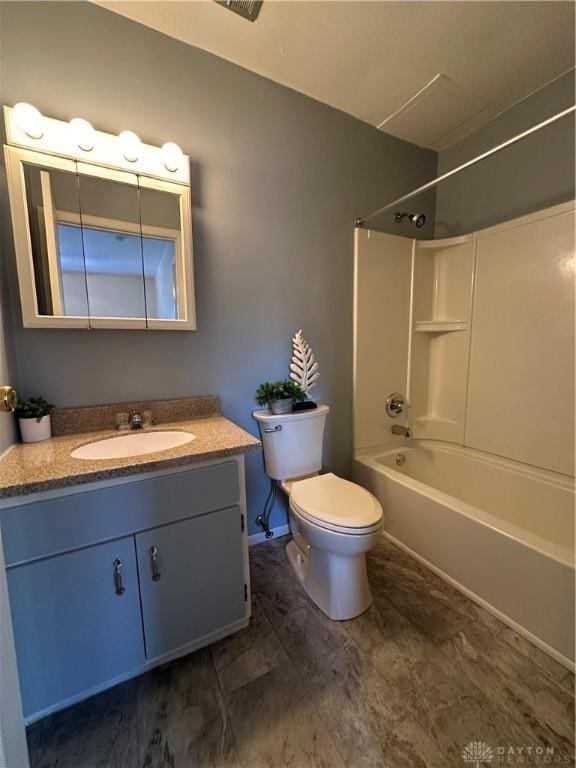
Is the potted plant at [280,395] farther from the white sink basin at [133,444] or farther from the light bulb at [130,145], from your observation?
the light bulb at [130,145]

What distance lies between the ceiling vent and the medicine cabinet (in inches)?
26.8

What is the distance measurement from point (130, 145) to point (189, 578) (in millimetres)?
1708

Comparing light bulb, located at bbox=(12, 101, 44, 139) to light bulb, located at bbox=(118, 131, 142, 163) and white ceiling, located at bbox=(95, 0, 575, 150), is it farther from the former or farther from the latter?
white ceiling, located at bbox=(95, 0, 575, 150)

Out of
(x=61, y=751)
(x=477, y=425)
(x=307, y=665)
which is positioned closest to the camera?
(x=61, y=751)

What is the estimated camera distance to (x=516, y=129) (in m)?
1.83

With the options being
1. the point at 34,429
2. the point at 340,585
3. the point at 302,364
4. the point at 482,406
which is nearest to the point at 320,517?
the point at 340,585

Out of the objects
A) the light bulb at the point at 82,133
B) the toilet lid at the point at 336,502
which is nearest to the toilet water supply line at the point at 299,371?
the toilet lid at the point at 336,502

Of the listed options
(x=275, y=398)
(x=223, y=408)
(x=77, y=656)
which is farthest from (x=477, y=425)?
(x=77, y=656)

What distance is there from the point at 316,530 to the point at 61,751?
981 mm

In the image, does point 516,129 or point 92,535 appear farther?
point 516,129

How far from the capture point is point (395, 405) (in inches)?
88.8

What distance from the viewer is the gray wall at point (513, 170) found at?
5.45 ft

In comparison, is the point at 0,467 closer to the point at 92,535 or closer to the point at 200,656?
the point at 92,535

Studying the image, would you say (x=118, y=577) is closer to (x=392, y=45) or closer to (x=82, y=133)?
(x=82, y=133)
